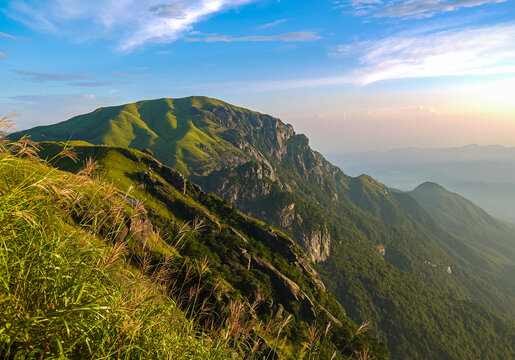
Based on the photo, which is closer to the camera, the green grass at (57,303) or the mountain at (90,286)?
the green grass at (57,303)

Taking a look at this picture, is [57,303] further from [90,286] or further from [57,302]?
[90,286]

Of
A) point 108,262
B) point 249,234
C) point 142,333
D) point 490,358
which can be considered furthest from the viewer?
point 490,358

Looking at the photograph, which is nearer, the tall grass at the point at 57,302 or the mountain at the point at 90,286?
A: the tall grass at the point at 57,302

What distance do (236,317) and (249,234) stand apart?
4376 inches

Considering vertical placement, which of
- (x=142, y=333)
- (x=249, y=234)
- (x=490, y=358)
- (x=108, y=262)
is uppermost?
(x=108, y=262)

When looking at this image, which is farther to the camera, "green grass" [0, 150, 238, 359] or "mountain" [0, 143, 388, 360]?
"mountain" [0, 143, 388, 360]

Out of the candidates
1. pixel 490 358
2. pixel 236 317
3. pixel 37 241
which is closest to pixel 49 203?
pixel 37 241

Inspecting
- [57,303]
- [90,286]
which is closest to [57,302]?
[57,303]

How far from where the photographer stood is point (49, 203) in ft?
17.9

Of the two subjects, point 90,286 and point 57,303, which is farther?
point 90,286

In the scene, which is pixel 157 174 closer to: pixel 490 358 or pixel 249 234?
pixel 249 234

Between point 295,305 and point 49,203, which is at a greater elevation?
point 49,203

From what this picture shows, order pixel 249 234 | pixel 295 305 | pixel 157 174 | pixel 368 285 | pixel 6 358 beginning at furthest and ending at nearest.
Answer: pixel 368 285
pixel 249 234
pixel 157 174
pixel 295 305
pixel 6 358

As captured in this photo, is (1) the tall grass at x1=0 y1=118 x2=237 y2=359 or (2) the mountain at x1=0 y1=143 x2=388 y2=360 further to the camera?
(2) the mountain at x1=0 y1=143 x2=388 y2=360
